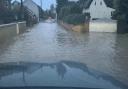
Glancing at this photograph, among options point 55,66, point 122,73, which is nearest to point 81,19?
point 122,73

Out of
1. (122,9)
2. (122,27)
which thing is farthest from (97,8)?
(122,27)

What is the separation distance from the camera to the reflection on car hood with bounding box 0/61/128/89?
374 centimetres

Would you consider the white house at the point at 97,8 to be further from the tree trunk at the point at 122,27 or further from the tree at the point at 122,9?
the tree trunk at the point at 122,27

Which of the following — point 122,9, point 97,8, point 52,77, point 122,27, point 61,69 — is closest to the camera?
point 52,77

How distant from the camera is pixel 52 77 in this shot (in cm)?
399

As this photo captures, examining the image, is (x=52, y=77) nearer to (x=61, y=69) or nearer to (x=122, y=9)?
(x=61, y=69)

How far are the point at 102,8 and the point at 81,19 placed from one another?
88.8 feet

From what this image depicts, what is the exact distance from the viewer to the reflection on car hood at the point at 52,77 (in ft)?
12.3

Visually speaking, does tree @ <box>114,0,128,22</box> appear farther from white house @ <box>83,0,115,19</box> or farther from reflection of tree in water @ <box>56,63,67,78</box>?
reflection of tree in water @ <box>56,63,67,78</box>

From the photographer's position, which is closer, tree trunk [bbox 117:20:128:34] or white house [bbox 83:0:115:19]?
tree trunk [bbox 117:20:128:34]

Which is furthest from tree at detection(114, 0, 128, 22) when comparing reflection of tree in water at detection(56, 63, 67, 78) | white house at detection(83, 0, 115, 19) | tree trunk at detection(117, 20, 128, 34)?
reflection of tree in water at detection(56, 63, 67, 78)

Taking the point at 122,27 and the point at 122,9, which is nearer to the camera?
the point at 122,27

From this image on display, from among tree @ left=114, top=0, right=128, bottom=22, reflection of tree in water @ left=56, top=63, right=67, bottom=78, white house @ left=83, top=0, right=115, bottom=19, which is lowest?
white house @ left=83, top=0, right=115, bottom=19

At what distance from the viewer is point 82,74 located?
4309 millimetres
